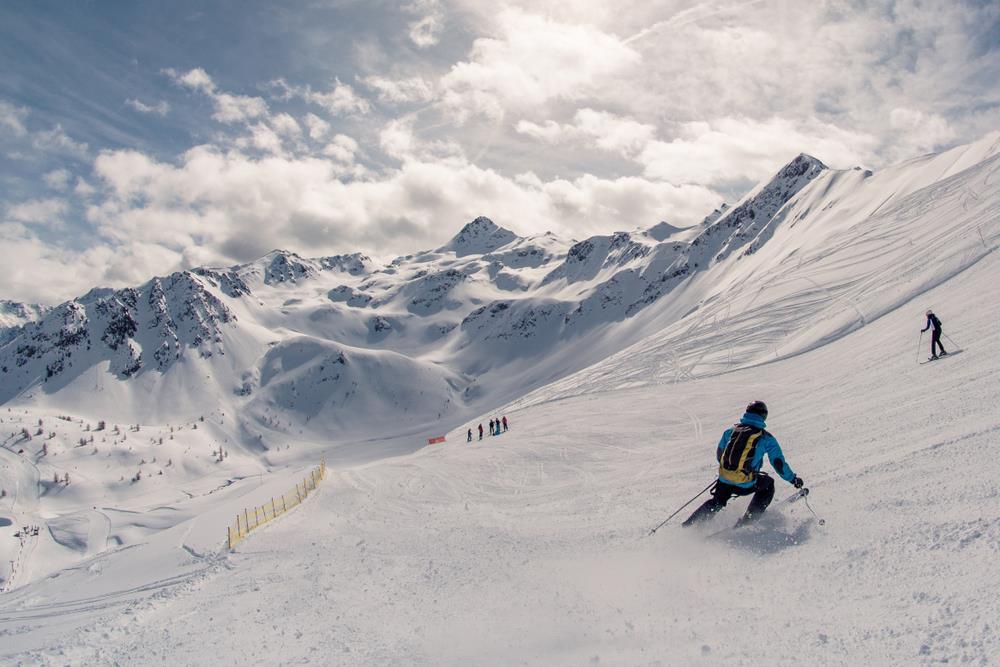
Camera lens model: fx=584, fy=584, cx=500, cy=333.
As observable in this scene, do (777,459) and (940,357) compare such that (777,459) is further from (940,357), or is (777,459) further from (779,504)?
(940,357)

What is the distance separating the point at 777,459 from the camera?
946 centimetres

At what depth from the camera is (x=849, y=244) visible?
169ft

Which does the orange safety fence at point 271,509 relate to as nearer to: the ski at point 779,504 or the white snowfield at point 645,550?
the white snowfield at point 645,550

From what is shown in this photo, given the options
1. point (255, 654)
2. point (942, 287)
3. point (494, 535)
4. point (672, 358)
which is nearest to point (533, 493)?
point (494, 535)

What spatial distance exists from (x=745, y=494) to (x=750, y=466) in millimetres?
520

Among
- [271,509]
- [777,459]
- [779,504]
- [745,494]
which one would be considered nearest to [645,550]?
[745,494]

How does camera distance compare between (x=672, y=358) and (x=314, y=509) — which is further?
(x=672, y=358)

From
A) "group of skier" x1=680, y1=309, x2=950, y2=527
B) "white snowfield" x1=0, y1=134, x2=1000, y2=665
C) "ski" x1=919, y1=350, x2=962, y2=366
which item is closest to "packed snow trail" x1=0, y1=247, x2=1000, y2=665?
"white snowfield" x1=0, y1=134, x2=1000, y2=665

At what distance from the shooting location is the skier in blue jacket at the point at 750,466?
31.3 feet

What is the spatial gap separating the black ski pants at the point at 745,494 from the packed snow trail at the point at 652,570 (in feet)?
0.92

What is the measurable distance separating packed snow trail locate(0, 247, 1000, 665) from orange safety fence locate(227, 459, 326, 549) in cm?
214

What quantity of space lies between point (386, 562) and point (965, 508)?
32.5 ft

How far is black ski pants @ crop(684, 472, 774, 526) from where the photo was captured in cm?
957

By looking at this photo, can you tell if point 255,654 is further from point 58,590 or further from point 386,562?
point 58,590
